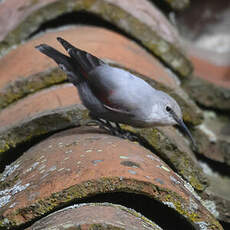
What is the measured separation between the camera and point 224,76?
3.80m

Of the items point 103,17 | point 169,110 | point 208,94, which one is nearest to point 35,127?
point 169,110

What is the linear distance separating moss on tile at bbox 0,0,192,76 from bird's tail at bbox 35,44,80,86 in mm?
490

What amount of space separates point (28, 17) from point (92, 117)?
912 millimetres

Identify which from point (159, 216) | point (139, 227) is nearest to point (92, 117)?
point (159, 216)

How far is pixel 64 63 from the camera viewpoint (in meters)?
2.45

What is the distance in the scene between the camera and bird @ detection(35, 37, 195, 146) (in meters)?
2.30

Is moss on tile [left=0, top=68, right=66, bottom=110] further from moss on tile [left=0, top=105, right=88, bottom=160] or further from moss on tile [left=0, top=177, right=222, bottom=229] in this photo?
moss on tile [left=0, top=177, right=222, bottom=229]

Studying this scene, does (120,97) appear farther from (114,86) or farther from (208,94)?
(208,94)

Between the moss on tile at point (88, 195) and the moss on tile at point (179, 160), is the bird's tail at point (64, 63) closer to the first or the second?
the moss on tile at point (179, 160)

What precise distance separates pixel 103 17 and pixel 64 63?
65cm

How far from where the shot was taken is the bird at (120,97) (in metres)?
2.30

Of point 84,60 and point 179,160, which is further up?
point 84,60

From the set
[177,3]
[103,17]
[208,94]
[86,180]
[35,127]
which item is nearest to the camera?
[86,180]

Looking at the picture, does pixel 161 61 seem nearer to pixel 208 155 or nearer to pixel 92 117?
pixel 208 155
